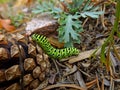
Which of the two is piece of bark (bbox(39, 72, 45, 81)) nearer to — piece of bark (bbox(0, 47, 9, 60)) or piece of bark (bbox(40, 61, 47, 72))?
piece of bark (bbox(40, 61, 47, 72))

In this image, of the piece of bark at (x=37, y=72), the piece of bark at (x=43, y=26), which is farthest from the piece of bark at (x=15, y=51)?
the piece of bark at (x=43, y=26)

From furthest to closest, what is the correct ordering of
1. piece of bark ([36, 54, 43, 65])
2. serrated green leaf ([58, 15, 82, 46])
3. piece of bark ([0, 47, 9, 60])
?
serrated green leaf ([58, 15, 82, 46]) < piece of bark ([36, 54, 43, 65]) < piece of bark ([0, 47, 9, 60])

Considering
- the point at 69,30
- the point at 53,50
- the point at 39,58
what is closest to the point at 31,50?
the point at 39,58

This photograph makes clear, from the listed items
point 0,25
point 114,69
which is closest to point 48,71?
point 114,69

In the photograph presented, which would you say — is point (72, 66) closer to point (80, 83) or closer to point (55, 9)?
point (80, 83)

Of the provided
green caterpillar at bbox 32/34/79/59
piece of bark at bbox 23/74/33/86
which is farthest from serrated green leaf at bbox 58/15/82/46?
piece of bark at bbox 23/74/33/86

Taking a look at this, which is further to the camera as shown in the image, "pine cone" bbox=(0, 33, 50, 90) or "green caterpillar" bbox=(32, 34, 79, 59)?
"green caterpillar" bbox=(32, 34, 79, 59)
